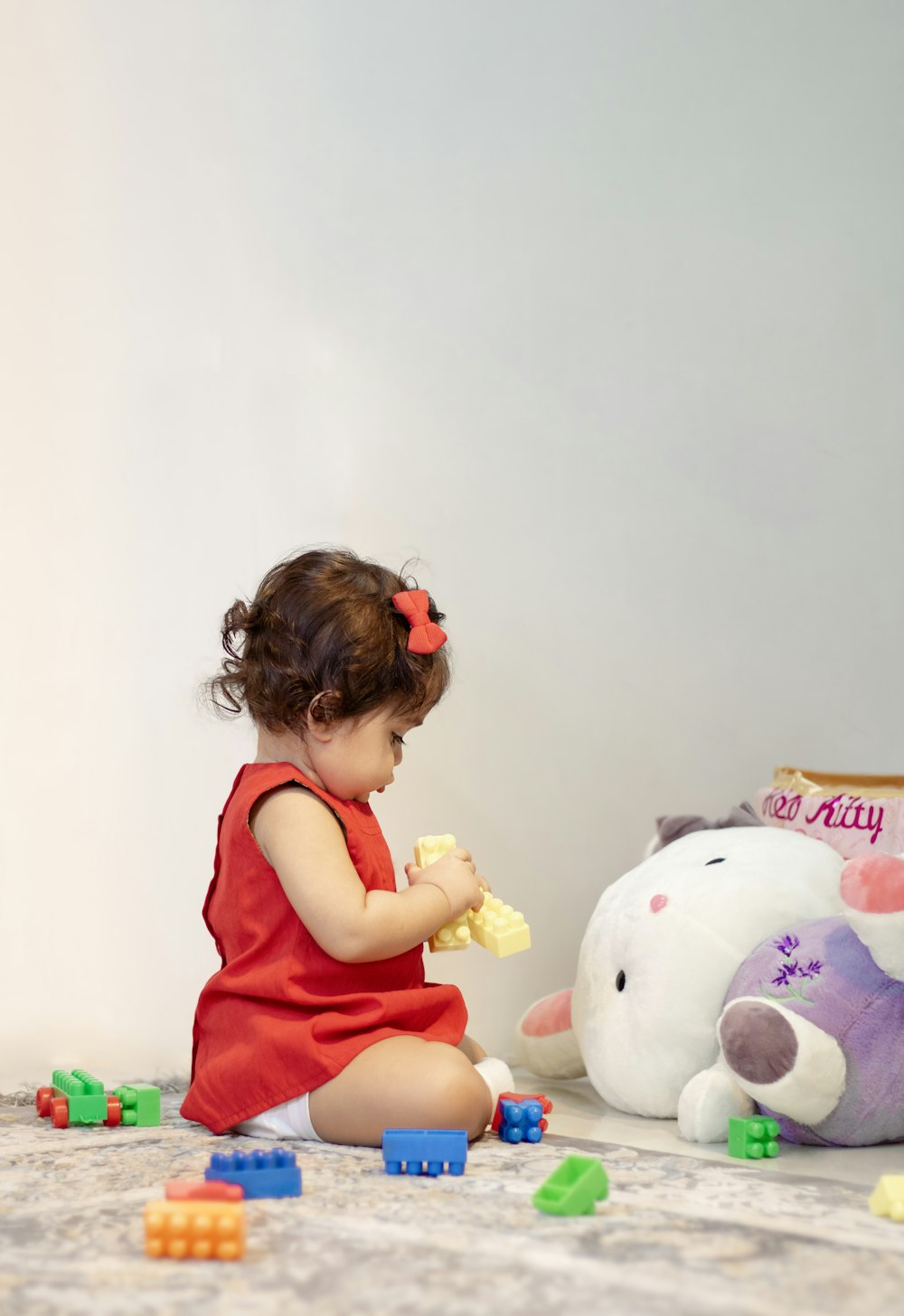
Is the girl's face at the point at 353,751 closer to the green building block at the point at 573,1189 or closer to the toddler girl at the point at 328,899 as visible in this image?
the toddler girl at the point at 328,899

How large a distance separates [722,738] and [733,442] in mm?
397

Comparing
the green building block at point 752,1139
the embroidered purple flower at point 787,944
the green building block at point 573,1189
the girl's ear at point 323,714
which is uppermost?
the girl's ear at point 323,714

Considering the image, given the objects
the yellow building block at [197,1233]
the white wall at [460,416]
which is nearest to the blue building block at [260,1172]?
the yellow building block at [197,1233]

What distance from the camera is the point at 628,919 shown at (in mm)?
1312

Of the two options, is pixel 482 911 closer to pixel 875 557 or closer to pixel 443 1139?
pixel 443 1139

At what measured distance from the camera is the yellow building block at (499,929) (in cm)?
116

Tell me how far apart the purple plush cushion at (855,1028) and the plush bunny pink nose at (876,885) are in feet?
0.31

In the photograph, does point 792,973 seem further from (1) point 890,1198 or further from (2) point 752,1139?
(1) point 890,1198

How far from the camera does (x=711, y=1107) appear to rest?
1.15 metres

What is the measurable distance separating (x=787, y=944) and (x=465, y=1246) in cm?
53

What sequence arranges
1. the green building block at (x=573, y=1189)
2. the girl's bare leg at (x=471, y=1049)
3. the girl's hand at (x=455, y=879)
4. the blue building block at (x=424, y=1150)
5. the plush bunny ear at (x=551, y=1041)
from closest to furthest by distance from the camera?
the green building block at (x=573, y=1189), the blue building block at (x=424, y=1150), the girl's hand at (x=455, y=879), the girl's bare leg at (x=471, y=1049), the plush bunny ear at (x=551, y=1041)

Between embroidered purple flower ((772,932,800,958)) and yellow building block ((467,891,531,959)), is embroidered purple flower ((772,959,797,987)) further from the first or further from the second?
yellow building block ((467,891,531,959))

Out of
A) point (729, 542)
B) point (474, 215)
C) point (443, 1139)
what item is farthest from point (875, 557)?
point (443, 1139)

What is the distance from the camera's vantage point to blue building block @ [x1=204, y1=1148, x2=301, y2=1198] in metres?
0.89
